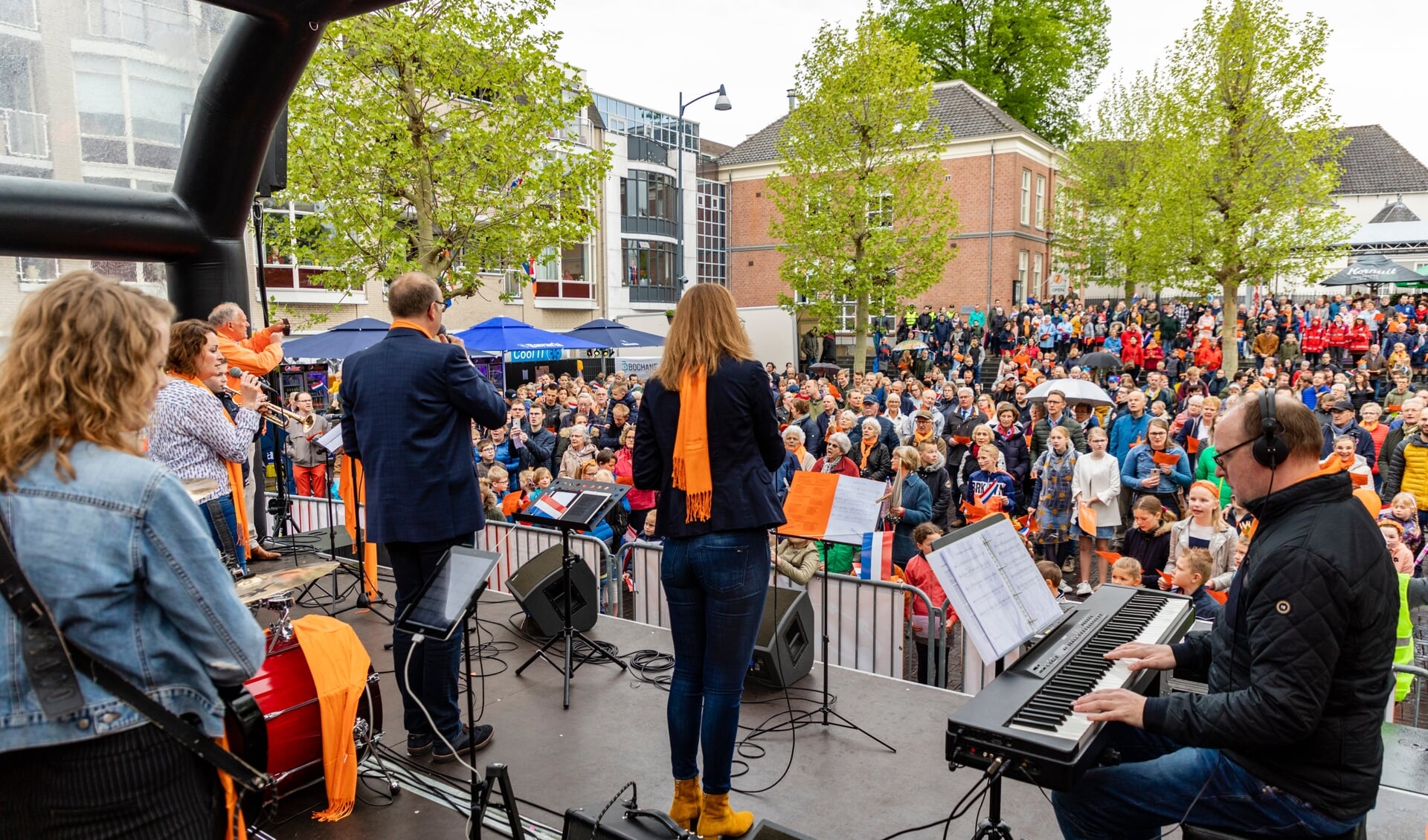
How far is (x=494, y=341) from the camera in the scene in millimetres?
13070

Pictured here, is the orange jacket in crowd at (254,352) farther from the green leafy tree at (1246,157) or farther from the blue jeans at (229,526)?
the green leafy tree at (1246,157)

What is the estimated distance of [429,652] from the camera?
12.0 feet

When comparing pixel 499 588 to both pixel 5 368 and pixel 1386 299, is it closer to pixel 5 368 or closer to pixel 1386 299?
pixel 5 368

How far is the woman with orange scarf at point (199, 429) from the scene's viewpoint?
399 centimetres

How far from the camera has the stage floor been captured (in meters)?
3.29

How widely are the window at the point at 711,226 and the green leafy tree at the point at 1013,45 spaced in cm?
999

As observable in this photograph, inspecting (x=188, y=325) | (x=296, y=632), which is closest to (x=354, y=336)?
(x=188, y=325)

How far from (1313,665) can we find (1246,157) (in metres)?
17.8

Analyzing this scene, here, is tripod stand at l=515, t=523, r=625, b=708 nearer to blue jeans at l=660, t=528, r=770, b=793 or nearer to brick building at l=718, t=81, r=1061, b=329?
blue jeans at l=660, t=528, r=770, b=793

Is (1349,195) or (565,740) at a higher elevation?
(1349,195)

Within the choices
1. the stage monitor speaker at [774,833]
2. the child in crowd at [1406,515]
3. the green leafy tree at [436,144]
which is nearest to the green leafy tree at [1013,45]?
the green leafy tree at [436,144]

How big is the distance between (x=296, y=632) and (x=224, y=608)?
183cm

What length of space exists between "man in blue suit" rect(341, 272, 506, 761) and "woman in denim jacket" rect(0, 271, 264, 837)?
1.75 m

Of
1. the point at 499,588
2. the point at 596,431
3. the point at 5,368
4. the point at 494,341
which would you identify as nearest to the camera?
the point at 5,368
